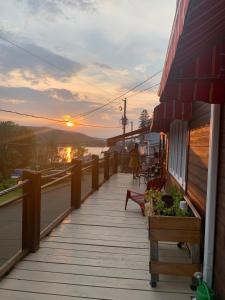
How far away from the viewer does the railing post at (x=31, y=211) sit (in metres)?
3.99

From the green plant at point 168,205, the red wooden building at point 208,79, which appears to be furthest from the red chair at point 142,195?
the red wooden building at point 208,79

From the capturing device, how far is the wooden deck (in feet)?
10.5

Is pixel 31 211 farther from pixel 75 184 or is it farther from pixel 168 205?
pixel 75 184

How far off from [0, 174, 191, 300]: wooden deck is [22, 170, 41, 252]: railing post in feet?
0.55

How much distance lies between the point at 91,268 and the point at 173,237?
0.98 meters

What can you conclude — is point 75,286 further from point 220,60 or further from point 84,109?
point 84,109

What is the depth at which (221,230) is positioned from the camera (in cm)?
277

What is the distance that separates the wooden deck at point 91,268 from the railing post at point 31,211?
0.55 ft

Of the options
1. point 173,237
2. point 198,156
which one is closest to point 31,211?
point 173,237

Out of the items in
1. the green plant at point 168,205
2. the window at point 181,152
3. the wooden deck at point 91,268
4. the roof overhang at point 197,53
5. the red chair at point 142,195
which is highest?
the roof overhang at point 197,53

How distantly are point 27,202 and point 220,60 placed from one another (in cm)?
260

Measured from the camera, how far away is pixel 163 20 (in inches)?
216

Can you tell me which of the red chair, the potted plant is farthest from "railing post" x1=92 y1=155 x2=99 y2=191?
the potted plant

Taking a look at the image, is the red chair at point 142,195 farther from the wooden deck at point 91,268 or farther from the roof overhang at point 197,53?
the roof overhang at point 197,53
